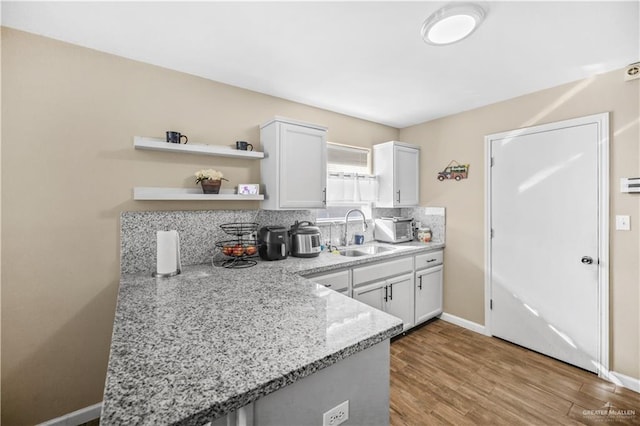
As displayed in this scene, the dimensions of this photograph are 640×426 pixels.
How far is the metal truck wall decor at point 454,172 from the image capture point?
3.16m

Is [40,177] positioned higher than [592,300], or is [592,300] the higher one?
[40,177]

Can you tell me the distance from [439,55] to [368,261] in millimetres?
1765

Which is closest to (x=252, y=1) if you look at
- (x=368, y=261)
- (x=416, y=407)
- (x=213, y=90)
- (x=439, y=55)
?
(x=213, y=90)

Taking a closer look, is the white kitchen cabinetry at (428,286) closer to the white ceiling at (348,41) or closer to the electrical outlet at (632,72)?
the white ceiling at (348,41)

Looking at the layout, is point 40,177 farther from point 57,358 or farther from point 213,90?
point 213,90

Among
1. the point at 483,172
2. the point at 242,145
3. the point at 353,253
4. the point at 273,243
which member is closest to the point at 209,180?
the point at 242,145

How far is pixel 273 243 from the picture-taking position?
2.35m

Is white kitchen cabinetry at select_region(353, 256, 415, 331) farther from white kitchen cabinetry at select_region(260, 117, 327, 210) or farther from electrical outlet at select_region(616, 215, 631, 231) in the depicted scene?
electrical outlet at select_region(616, 215, 631, 231)

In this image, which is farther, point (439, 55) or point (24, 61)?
point (439, 55)

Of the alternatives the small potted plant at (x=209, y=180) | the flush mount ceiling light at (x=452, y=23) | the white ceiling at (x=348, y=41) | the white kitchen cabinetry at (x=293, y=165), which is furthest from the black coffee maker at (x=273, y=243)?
the flush mount ceiling light at (x=452, y=23)

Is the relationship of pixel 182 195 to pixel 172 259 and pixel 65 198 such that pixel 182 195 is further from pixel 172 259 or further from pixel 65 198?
pixel 65 198

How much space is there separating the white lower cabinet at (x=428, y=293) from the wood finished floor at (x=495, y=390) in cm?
42

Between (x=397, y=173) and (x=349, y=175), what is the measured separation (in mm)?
606

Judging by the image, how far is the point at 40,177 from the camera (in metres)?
1.74
